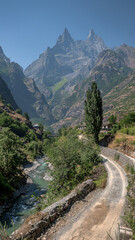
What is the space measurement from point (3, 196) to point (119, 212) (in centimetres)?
1939

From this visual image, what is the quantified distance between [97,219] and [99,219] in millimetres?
153

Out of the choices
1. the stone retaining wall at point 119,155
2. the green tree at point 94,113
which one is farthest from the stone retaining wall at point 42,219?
the green tree at point 94,113

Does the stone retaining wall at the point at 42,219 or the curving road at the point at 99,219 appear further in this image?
the curving road at the point at 99,219

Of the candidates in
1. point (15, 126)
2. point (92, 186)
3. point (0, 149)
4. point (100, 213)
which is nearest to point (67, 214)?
point (100, 213)

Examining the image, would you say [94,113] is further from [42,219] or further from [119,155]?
[42,219]

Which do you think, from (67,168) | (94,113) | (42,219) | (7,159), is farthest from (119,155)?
(42,219)

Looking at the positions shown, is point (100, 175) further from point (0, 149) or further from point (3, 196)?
point (0, 149)

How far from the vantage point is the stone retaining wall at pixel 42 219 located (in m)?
9.13

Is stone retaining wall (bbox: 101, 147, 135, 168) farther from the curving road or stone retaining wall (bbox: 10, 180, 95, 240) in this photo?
stone retaining wall (bbox: 10, 180, 95, 240)

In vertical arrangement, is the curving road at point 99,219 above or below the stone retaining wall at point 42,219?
below

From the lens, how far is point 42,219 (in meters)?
10.7

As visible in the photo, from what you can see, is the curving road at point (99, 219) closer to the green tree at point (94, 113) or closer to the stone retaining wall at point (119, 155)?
the stone retaining wall at point (119, 155)

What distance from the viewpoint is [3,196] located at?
24234 mm

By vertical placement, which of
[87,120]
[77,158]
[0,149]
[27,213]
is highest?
[87,120]
